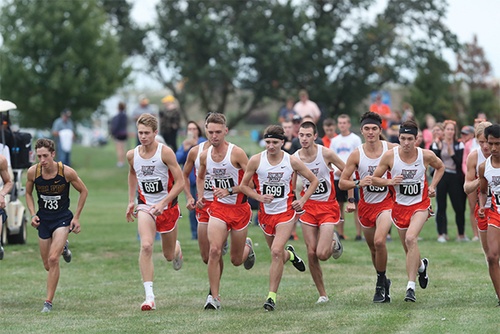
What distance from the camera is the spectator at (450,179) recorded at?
20562mm

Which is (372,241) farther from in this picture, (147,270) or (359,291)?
(147,270)

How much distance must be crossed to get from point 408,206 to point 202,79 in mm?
28086

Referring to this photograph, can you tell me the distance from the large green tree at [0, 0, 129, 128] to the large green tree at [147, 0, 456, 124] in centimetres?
482

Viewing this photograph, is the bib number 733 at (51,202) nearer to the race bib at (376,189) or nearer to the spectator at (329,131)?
the race bib at (376,189)

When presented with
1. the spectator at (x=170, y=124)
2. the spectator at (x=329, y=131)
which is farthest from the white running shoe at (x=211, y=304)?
the spectator at (x=170, y=124)

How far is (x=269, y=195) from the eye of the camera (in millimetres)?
13289

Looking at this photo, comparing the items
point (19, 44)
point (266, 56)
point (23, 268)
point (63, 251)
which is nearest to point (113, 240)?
point (23, 268)

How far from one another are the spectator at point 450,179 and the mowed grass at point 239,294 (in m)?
0.45

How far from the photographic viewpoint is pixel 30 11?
46125 millimetres

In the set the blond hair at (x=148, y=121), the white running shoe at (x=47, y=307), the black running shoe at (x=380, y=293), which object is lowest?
the white running shoe at (x=47, y=307)

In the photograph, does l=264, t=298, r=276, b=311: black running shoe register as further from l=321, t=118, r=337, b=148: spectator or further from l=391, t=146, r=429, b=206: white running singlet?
l=321, t=118, r=337, b=148: spectator

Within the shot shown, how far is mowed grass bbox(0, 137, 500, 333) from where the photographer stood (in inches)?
458

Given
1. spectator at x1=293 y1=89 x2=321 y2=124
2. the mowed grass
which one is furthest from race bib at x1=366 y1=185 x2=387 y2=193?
spectator at x1=293 y1=89 x2=321 y2=124

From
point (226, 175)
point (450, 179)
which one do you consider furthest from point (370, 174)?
point (450, 179)
